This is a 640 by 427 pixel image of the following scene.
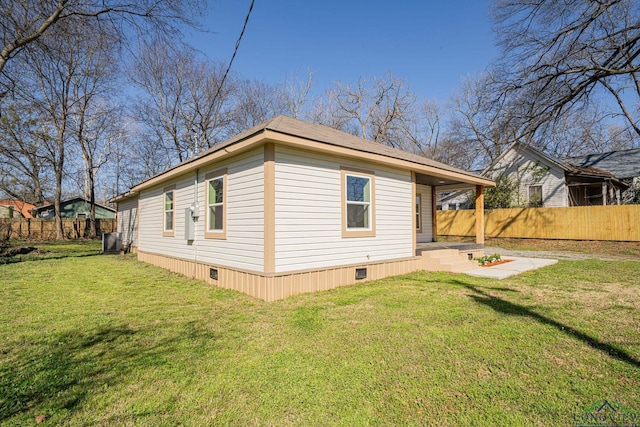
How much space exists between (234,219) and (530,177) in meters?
19.9

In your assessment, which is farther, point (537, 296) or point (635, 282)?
point (635, 282)

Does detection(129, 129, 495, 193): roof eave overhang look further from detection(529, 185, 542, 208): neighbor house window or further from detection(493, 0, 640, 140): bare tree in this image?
detection(529, 185, 542, 208): neighbor house window

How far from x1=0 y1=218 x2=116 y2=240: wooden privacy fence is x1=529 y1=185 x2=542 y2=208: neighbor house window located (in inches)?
1184

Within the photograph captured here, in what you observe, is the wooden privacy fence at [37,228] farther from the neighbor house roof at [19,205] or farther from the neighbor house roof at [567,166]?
the neighbor house roof at [567,166]

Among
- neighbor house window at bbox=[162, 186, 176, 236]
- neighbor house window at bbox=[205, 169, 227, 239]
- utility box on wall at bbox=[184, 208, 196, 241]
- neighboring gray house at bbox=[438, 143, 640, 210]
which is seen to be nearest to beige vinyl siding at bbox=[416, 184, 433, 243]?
neighbor house window at bbox=[205, 169, 227, 239]

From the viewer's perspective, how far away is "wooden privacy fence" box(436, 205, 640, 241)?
43.3ft

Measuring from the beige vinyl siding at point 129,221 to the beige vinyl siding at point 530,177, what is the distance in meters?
21.0

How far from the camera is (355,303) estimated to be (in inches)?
204

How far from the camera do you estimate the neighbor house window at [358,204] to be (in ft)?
22.5

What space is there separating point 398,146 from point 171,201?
21500 mm

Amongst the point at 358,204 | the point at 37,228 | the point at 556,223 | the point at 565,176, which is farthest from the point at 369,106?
the point at 37,228

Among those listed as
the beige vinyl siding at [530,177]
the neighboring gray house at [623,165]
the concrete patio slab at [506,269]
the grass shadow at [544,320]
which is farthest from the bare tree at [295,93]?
the grass shadow at [544,320]

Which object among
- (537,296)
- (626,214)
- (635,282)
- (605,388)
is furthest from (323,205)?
(626,214)

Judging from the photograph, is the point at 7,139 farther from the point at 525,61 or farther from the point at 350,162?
the point at 525,61
